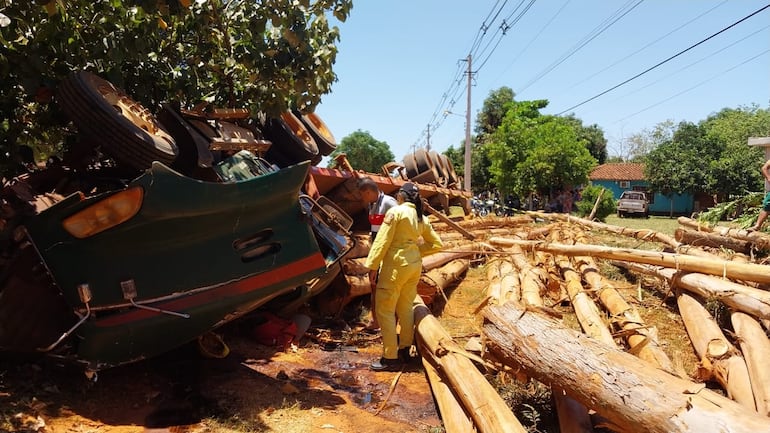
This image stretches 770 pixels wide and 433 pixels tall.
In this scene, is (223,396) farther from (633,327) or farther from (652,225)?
(652,225)

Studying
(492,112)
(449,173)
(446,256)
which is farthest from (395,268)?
(492,112)

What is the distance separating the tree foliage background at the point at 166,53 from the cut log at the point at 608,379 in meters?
3.40

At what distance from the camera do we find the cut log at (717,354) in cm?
425

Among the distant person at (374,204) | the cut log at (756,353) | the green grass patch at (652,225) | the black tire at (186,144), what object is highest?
the black tire at (186,144)

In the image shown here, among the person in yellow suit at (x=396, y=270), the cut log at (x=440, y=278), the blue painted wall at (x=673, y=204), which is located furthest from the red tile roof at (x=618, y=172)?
the person in yellow suit at (x=396, y=270)

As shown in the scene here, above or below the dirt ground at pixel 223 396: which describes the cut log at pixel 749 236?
above

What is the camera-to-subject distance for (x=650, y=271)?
26.4 feet

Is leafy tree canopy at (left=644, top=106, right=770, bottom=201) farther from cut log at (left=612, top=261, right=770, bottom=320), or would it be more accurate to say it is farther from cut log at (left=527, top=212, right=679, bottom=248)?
cut log at (left=612, top=261, right=770, bottom=320)

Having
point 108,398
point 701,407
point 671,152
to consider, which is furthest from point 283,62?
point 671,152

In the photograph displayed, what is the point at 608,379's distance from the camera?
328 centimetres

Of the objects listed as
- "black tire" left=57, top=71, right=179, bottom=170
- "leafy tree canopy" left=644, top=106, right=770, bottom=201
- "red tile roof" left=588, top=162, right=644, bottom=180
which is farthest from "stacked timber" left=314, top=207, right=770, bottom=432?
"red tile roof" left=588, top=162, right=644, bottom=180

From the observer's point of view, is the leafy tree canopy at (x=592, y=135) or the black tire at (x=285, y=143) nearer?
the black tire at (x=285, y=143)

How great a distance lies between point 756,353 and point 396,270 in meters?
3.04

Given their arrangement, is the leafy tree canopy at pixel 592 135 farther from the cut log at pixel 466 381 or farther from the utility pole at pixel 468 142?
the cut log at pixel 466 381
